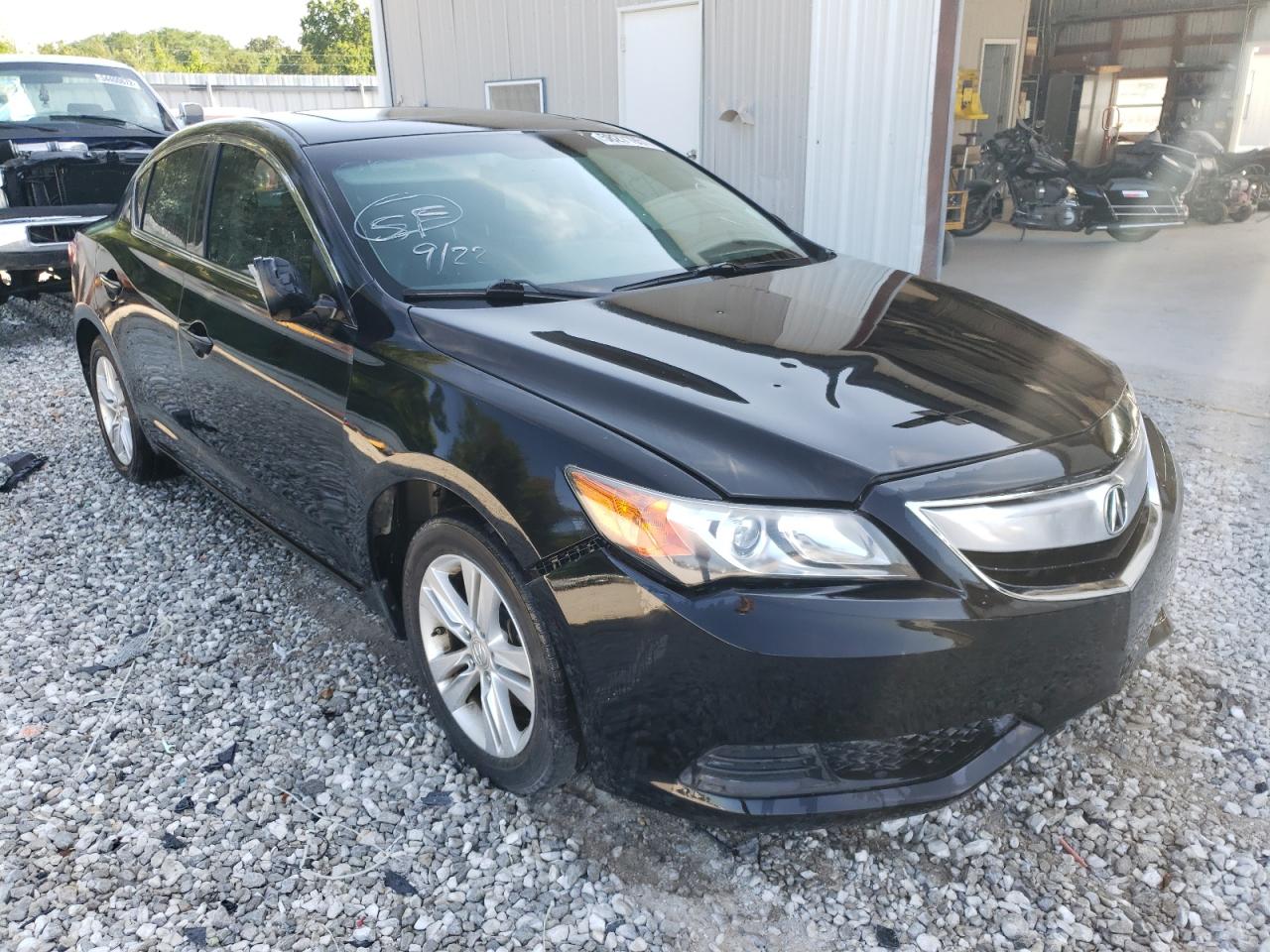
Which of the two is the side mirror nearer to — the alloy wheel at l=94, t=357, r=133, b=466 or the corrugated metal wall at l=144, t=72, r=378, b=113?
the alloy wheel at l=94, t=357, r=133, b=466

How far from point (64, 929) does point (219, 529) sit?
7.46ft

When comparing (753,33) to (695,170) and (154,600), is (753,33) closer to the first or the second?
(695,170)

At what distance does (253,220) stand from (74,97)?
6.83m

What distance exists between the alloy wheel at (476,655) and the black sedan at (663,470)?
0.4 inches

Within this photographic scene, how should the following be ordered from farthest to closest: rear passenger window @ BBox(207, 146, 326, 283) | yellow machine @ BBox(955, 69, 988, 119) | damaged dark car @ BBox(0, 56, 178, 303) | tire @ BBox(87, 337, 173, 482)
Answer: yellow machine @ BBox(955, 69, 988, 119) < damaged dark car @ BBox(0, 56, 178, 303) < tire @ BBox(87, 337, 173, 482) < rear passenger window @ BBox(207, 146, 326, 283)

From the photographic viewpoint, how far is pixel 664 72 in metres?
8.50

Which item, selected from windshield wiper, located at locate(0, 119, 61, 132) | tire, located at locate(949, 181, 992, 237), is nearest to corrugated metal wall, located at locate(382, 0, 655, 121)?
windshield wiper, located at locate(0, 119, 61, 132)

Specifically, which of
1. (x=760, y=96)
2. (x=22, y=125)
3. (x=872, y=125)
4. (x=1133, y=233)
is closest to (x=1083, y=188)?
(x=1133, y=233)

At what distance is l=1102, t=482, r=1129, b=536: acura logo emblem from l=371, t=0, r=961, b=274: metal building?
16.6 feet

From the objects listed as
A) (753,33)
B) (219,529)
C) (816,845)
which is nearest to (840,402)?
(816,845)

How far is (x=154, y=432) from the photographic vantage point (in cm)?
419

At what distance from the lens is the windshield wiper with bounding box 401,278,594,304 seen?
2725mm

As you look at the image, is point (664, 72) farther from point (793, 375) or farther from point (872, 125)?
point (793, 375)

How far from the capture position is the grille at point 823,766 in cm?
200
